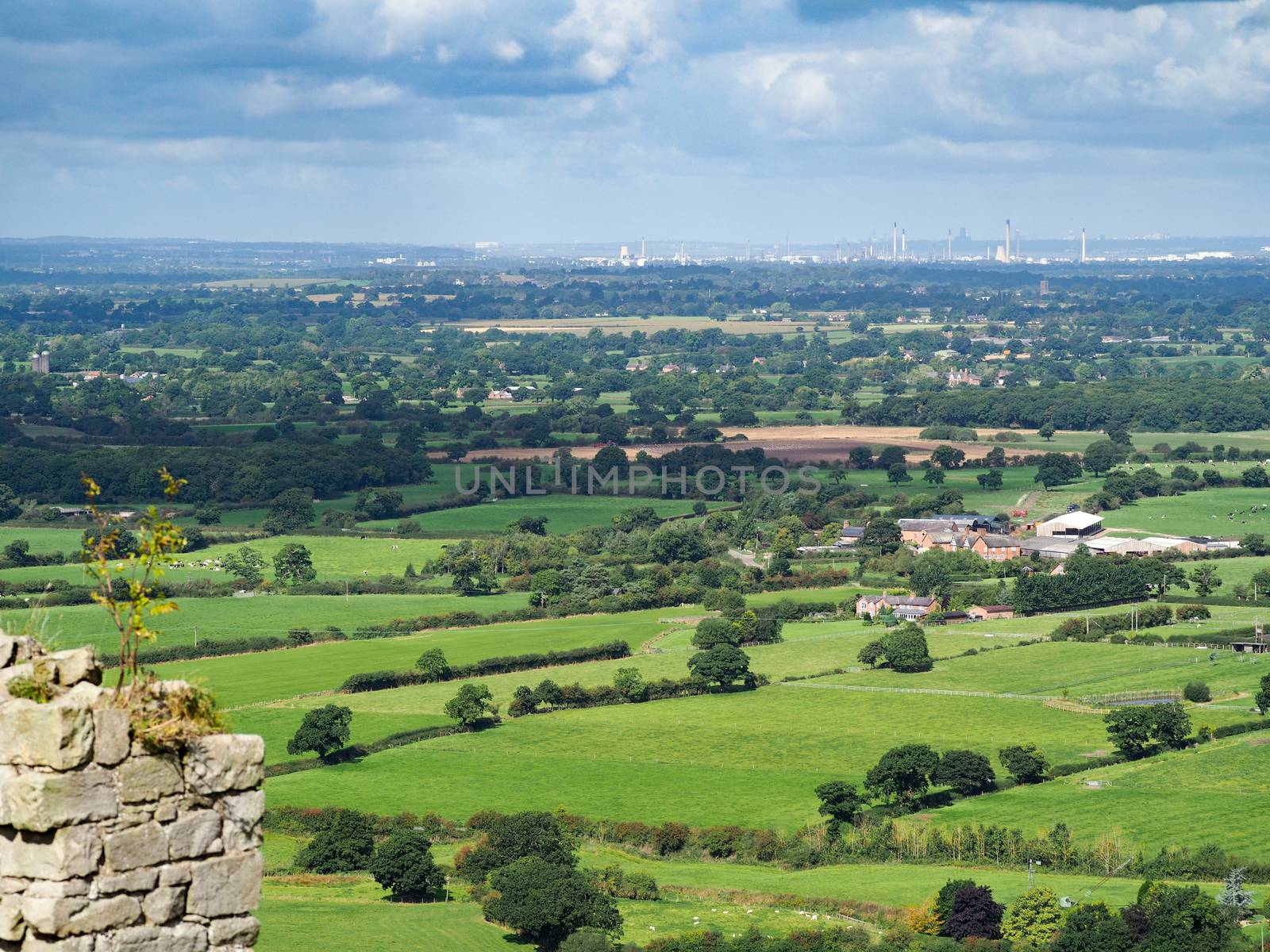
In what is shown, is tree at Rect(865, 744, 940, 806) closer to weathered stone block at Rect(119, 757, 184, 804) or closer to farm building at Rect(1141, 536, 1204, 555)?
weathered stone block at Rect(119, 757, 184, 804)

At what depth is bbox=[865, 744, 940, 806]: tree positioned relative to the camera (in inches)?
2063

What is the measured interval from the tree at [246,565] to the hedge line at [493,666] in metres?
19.3

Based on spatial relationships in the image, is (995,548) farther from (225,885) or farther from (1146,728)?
(225,885)

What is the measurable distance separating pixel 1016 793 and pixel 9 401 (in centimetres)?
13611

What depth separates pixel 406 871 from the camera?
42844mm

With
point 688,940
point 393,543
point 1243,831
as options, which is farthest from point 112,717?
point 393,543

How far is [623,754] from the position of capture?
191 feet

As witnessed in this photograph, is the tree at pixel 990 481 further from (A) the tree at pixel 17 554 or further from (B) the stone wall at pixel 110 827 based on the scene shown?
(B) the stone wall at pixel 110 827

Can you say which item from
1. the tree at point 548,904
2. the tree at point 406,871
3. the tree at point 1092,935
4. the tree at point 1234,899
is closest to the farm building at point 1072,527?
the tree at point 1234,899

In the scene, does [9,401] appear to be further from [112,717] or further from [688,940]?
[112,717]

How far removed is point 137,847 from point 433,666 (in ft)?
196

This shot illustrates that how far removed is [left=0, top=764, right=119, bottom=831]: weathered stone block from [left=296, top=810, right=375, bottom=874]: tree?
38337 millimetres

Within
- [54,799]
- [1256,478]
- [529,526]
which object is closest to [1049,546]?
[529,526]

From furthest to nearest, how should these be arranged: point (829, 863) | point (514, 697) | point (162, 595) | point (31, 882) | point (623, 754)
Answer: point (514, 697), point (623, 754), point (829, 863), point (162, 595), point (31, 882)
